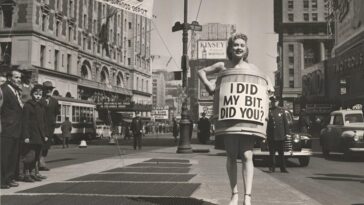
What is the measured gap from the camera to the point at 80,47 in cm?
6319

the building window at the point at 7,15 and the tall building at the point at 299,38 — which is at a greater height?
the tall building at the point at 299,38

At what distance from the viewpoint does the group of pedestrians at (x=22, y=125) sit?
7.73m

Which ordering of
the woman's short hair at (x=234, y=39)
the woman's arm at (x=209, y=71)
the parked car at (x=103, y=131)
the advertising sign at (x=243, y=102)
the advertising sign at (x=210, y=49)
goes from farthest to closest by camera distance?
the advertising sign at (x=210, y=49) < the parked car at (x=103, y=131) < the woman's arm at (x=209, y=71) < the woman's short hair at (x=234, y=39) < the advertising sign at (x=243, y=102)

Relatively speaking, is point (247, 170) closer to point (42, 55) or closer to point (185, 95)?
point (185, 95)

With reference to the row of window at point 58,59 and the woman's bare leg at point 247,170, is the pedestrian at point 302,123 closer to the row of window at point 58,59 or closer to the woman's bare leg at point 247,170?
the woman's bare leg at point 247,170

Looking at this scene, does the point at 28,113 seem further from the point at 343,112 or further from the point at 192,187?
the point at 343,112

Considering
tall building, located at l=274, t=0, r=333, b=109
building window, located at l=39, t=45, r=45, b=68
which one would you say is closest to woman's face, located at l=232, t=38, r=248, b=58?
building window, located at l=39, t=45, r=45, b=68

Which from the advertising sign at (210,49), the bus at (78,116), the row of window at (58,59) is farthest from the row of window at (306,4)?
the bus at (78,116)

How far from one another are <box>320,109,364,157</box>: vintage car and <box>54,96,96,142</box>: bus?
65.5 ft

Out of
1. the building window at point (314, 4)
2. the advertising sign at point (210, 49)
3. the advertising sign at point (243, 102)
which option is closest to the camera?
the advertising sign at point (243, 102)

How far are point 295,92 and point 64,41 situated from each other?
78.2m

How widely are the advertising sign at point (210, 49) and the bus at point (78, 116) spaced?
74.0 meters

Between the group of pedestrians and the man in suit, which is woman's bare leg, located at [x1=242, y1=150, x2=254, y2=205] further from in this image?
the man in suit

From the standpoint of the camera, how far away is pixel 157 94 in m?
158
